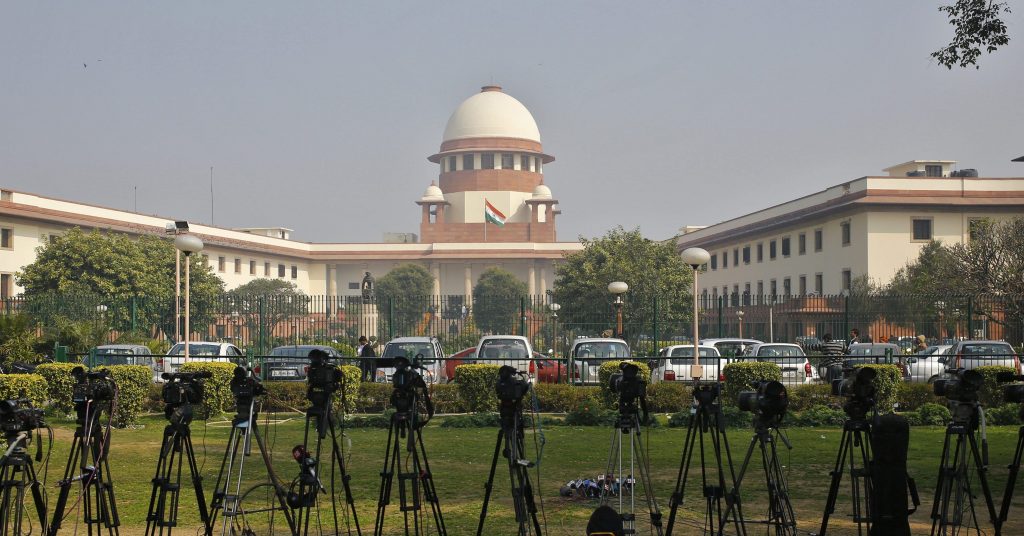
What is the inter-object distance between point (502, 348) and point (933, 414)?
1072 centimetres

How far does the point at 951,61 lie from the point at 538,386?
8950mm

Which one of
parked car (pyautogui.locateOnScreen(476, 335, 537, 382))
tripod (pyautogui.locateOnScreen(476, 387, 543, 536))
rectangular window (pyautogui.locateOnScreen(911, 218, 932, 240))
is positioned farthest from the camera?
rectangular window (pyautogui.locateOnScreen(911, 218, 932, 240))

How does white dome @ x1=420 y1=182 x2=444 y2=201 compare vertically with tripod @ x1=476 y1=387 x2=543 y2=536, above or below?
above

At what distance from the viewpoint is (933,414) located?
1822 cm

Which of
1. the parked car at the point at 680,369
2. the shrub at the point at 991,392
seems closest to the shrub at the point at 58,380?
the parked car at the point at 680,369

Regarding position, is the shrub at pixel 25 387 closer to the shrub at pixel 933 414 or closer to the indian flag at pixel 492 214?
the shrub at pixel 933 414

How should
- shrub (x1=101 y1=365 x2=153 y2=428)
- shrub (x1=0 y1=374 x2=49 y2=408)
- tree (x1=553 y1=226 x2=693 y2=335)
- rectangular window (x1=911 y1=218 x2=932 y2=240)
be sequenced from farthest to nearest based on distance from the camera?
rectangular window (x1=911 y1=218 x2=932 y2=240) < tree (x1=553 y1=226 x2=693 y2=335) < shrub (x1=101 y1=365 x2=153 y2=428) < shrub (x1=0 y1=374 x2=49 y2=408)

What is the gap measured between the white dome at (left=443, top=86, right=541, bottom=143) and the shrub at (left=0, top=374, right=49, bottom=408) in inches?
3308

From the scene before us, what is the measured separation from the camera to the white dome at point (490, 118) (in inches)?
3991

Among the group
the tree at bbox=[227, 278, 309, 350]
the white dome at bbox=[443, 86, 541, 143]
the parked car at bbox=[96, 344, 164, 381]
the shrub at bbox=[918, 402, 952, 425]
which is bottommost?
the shrub at bbox=[918, 402, 952, 425]

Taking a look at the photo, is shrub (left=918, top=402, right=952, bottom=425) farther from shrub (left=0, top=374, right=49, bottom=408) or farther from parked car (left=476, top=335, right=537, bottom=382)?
shrub (left=0, top=374, right=49, bottom=408)

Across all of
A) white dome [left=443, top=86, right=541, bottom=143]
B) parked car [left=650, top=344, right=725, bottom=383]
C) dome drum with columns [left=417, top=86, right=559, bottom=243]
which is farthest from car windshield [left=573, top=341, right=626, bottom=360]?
white dome [left=443, top=86, right=541, bottom=143]

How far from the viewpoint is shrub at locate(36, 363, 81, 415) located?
18.8m

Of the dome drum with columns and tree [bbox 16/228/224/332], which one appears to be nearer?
tree [bbox 16/228/224/332]
